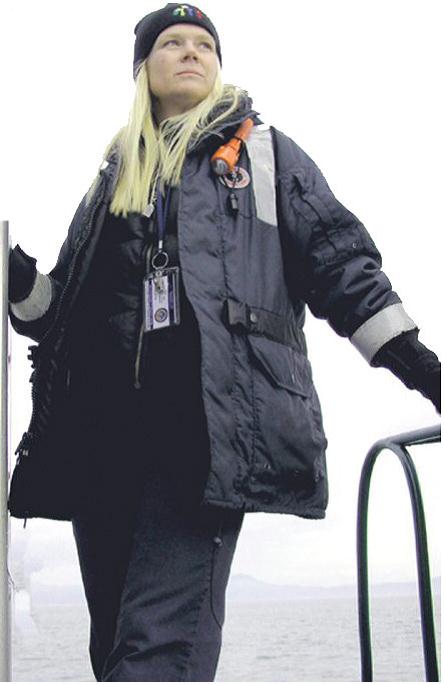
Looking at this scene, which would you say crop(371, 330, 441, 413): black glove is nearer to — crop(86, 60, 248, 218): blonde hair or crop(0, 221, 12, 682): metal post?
crop(86, 60, 248, 218): blonde hair

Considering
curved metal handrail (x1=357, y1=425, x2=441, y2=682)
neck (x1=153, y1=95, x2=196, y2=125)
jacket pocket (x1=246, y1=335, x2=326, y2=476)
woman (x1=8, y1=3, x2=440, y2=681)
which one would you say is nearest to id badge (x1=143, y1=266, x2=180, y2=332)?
woman (x1=8, y1=3, x2=440, y2=681)

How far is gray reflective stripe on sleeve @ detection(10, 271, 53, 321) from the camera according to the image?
6.81 ft

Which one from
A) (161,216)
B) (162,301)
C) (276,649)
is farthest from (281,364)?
(276,649)

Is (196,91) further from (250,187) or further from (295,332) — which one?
(295,332)

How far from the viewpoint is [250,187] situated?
6.51 feet

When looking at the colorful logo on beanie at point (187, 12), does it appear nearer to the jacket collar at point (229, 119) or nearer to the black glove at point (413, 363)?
the jacket collar at point (229, 119)

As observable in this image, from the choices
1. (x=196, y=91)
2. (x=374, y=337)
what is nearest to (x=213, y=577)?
(x=374, y=337)

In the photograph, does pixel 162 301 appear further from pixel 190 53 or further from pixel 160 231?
pixel 190 53

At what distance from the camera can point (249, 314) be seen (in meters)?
1.86

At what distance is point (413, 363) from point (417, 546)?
385 mm

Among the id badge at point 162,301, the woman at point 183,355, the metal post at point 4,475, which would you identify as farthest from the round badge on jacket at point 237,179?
the metal post at point 4,475

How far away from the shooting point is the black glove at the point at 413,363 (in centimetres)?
186

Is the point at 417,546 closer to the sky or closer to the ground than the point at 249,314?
closer to the ground

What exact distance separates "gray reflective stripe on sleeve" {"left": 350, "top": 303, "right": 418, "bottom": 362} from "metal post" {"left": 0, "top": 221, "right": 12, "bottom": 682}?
55 cm
